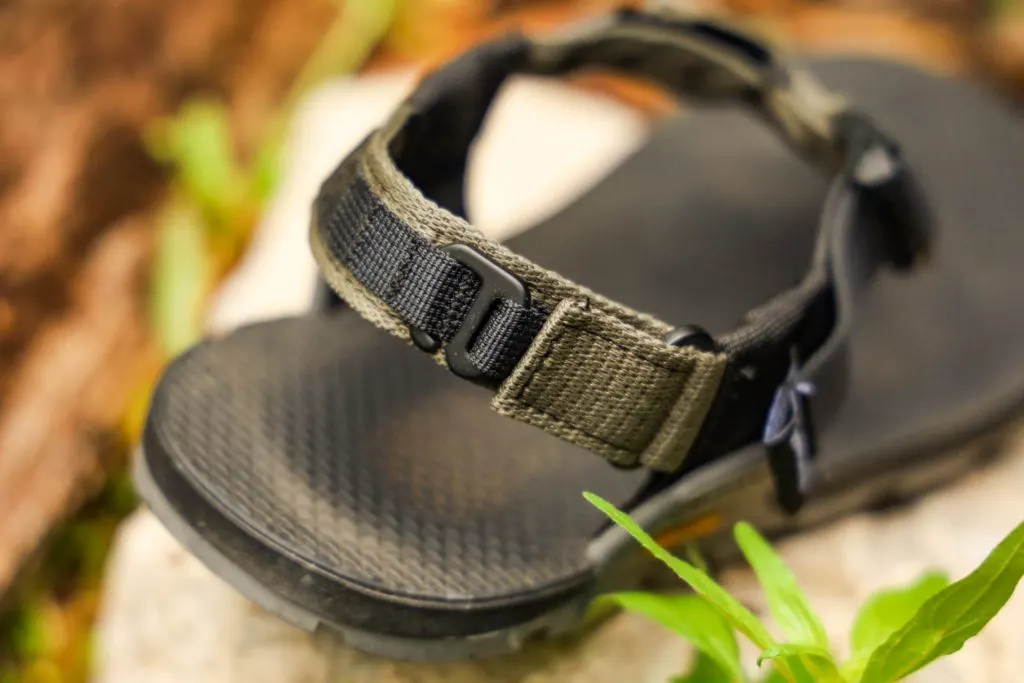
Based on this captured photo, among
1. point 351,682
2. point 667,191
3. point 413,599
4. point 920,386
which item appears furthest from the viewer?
point 667,191

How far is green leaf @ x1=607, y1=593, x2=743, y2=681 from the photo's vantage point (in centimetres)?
51

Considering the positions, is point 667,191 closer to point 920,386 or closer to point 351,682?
point 920,386

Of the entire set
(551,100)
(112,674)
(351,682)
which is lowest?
(112,674)

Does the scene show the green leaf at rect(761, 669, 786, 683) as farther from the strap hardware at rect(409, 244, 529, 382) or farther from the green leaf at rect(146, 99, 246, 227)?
the green leaf at rect(146, 99, 246, 227)

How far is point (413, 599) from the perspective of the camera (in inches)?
20.9

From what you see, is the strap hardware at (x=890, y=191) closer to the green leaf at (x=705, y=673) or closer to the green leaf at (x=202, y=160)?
the green leaf at (x=705, y=673)

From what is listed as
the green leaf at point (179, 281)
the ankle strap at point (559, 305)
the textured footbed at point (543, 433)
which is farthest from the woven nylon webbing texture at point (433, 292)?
the green leaf at point (179, 281)

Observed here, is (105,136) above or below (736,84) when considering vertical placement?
below

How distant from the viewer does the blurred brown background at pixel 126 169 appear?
960 mm

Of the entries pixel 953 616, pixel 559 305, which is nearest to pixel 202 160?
pixel 559 305

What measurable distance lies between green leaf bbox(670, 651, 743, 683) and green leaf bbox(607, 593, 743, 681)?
18 mm

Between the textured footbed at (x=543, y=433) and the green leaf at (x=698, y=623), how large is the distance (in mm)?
71

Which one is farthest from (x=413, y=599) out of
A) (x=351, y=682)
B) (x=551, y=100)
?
(x=551, y=100)

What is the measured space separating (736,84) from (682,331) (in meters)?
0.39
